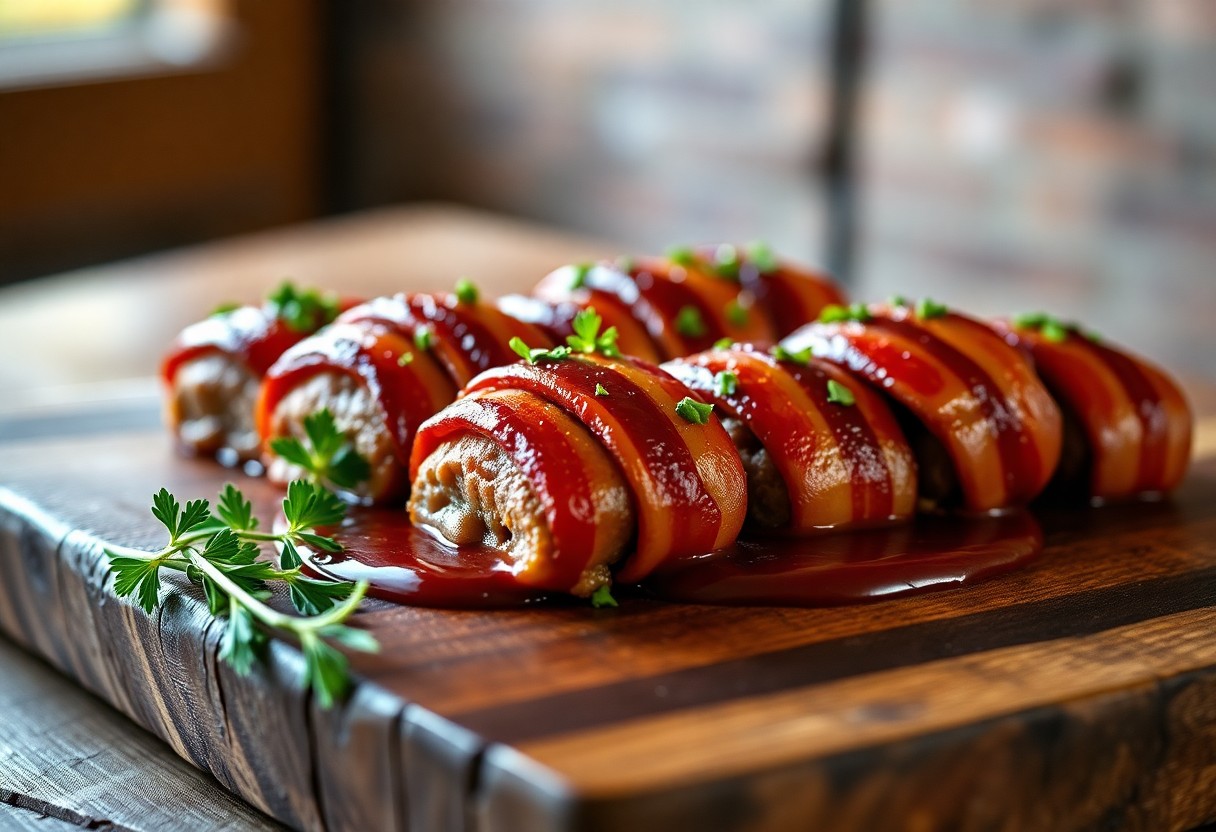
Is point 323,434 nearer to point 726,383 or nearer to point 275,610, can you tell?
point 275,610

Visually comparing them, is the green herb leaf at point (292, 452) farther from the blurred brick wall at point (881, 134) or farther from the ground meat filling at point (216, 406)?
the blurred brick wall at point (881, 134)

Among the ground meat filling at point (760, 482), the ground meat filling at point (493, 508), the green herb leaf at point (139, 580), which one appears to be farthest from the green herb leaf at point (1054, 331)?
the green herb leaf at point (139, 580)

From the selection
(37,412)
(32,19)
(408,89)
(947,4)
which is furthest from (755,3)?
(37,412)

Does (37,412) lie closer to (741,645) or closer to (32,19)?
(741,645)

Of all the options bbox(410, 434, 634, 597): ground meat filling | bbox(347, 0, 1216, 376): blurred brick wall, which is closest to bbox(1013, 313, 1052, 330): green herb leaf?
bbox(410, 434, 634, 597): ground meat filling

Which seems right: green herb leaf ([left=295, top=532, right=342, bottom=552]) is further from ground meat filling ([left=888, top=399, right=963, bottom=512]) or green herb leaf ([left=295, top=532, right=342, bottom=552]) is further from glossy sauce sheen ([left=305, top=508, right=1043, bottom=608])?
ground meat filling ([left=888, top=399, right=963, bottom=512])

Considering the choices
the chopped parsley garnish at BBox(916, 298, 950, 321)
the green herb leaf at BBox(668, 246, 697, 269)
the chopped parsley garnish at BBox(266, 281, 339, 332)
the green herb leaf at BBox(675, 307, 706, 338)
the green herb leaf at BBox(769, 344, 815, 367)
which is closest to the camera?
the green herb leaf at BBox(769, 344, 815, 367)
